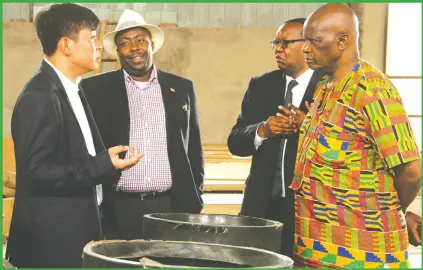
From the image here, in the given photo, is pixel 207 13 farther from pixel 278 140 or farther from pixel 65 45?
pixel 65 45

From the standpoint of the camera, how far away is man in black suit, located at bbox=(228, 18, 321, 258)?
369 centimetres

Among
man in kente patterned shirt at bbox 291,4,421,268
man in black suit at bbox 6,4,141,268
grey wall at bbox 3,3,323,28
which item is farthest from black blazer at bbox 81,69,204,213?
grey wall at bbox 3,3,323,28

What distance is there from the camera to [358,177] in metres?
2.64

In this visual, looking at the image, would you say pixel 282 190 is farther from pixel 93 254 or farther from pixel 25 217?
pixel 93 254

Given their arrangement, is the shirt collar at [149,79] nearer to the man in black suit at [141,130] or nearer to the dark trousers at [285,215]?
the man in black suit at [141,130]

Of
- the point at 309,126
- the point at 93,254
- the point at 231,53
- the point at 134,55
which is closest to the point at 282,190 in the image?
the point at 309,126

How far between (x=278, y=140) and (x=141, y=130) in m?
0.91

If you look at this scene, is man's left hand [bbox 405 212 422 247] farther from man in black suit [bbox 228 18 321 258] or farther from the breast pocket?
man in black suit [bbox 228 18 321 258]

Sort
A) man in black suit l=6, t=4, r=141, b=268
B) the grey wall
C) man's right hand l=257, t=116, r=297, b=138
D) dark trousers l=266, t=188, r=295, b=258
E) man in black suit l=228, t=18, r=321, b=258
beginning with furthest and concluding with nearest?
the grey wall, man in black suit l=228, t=18, r=321, b=258, dark trousers l=266, t=188, r=295, b=258, man's right hand l=257, t=116, r=297, b=138, man in black suit l=6, t=4, r=141, b=268

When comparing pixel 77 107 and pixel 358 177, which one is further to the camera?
pixel 77 107

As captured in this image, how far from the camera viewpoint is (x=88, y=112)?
3.34 metres

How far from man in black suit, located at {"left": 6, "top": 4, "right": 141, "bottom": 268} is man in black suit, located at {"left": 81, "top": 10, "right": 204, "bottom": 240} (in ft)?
3.16

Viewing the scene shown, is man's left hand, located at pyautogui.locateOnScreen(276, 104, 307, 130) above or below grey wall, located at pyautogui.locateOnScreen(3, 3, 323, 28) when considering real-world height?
below

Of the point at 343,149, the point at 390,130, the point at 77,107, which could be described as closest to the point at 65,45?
the point at 77,107
